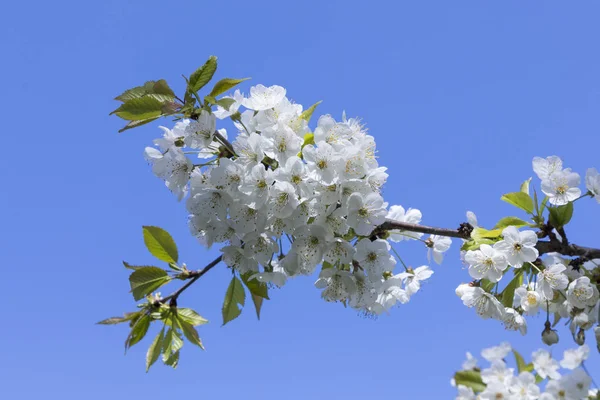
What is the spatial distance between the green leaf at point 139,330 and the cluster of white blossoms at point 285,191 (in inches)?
24.5

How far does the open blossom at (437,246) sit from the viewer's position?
11.8ft

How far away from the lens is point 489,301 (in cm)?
315

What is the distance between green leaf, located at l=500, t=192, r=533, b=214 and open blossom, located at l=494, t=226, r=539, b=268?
0.16m

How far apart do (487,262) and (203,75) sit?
5.45 ft

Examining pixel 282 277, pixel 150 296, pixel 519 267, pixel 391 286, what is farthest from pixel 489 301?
pixel 150 296

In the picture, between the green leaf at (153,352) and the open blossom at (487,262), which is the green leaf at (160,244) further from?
the open blossom at (487,262)

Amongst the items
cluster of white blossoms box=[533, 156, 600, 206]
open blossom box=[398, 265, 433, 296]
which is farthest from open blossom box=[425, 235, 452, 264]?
cluster of white blossoms box=[533, 156, 600, 206]

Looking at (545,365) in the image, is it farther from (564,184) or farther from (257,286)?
(257,286)

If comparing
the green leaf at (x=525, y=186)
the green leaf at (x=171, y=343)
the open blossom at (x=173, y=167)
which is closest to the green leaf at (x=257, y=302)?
the green leaf at (x=171, y=343)

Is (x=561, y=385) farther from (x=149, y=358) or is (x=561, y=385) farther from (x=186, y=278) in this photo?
(x=149, y=358)

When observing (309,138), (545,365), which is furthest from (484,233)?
(309,138)

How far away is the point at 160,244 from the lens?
10.8 feet

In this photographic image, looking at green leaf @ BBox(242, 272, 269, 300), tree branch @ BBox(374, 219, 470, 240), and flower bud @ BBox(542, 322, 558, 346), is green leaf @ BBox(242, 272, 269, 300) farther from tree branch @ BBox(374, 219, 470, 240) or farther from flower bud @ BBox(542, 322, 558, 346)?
flower bud @ BBox(542, 322, 558, 346)

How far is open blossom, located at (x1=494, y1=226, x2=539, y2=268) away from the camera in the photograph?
9.54ft
